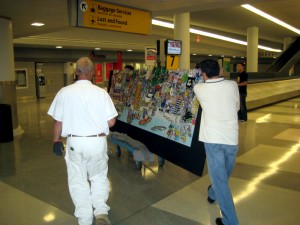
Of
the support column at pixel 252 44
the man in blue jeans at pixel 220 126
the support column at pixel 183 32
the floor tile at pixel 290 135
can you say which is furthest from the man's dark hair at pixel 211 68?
the support column at pixel 252 44

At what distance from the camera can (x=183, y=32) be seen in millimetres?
11078

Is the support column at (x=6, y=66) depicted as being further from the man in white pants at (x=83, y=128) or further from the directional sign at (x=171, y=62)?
the man in white pants at (x=83, y=128)

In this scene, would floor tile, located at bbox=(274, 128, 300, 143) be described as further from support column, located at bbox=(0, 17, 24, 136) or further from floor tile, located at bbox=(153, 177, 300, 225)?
support column, located at bbox=(0, 17, 24, 136)

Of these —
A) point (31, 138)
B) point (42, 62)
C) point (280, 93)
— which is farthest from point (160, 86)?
point (42, 62)

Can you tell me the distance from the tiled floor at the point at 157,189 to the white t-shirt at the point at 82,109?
1074 mm

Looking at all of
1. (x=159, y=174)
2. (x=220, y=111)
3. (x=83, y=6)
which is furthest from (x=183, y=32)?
(x=220, y=111)

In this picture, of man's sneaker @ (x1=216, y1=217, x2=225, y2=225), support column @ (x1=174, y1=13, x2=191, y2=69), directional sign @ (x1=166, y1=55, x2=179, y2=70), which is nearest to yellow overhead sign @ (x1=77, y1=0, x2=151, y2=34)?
directional sign @ (x1=166, y1=55, x2=179, y2=70)

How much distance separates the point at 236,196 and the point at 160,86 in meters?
2.04

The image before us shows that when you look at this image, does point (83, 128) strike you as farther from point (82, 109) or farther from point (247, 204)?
point (247, 204)

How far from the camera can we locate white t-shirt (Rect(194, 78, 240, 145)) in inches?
116

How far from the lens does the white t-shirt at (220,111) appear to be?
116 inches

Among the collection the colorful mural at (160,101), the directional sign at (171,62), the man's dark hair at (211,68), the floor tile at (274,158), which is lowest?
the floor tile at (274,158)

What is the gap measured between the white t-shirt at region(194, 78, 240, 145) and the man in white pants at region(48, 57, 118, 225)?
0.94 metres

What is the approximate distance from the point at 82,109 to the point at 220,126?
131 cm
